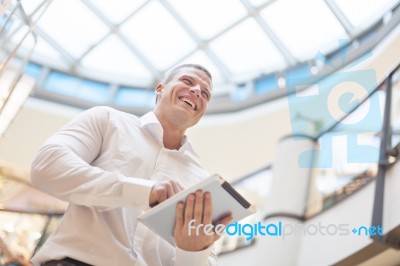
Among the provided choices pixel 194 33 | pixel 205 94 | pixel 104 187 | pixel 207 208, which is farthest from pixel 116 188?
pixel 194 33

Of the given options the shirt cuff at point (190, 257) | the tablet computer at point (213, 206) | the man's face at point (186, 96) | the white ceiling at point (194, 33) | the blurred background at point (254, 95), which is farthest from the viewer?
the white ceiling at point (194, 33)

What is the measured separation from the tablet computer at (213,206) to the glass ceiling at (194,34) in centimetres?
900

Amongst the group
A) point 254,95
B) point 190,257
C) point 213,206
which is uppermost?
point 254,95

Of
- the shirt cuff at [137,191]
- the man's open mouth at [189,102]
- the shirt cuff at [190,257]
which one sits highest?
the man's open mouth at [189,102]

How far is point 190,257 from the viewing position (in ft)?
4.57

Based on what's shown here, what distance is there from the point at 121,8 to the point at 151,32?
2.94 ft

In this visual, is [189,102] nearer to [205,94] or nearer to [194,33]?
[205,94]

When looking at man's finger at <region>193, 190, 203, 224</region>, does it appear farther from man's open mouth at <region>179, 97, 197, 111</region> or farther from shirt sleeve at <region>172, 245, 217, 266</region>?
man's open mouth at <region>179, 97, 197, 111</region>

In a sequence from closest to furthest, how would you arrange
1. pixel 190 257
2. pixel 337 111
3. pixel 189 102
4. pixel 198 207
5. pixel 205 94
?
pixel 198 207 < pixel 190 257 < pixel 189 102 < pixel 205 94 < pixel 337 111

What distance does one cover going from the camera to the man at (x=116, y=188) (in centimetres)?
131

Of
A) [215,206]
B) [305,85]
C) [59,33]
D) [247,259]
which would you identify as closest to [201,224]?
[215,206]

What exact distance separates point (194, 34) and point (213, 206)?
1014 cm

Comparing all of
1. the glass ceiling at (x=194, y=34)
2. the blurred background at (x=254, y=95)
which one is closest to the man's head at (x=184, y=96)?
the blurred background at (x=254, y=95)

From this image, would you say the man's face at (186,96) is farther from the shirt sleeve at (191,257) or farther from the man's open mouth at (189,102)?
the shirt sleeve at (191,257)
